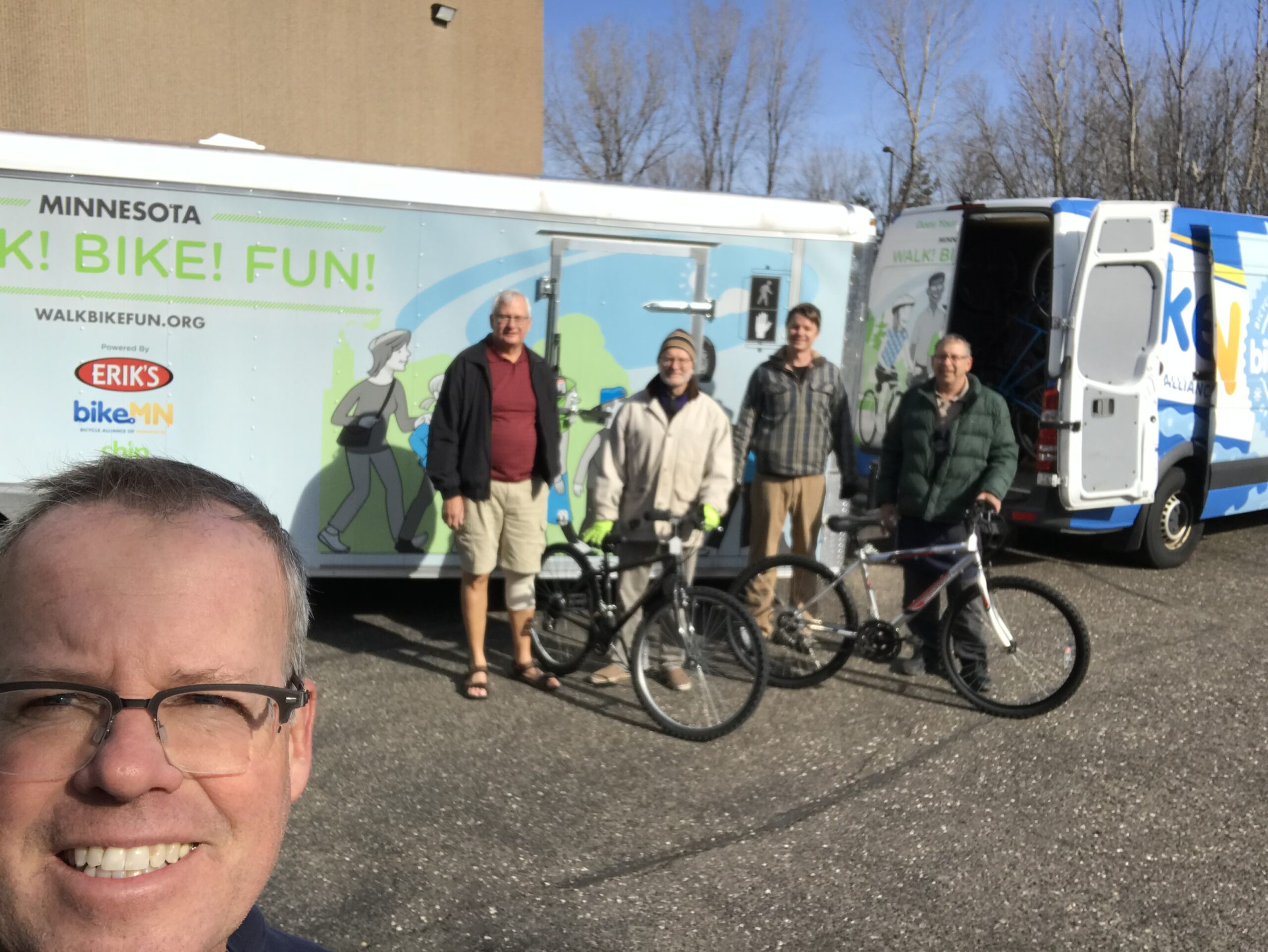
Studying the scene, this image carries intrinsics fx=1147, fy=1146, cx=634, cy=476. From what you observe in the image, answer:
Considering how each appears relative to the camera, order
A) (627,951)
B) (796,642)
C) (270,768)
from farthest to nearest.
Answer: (796,642) < (627,951) < (270,768)

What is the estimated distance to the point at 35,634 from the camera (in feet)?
3.51

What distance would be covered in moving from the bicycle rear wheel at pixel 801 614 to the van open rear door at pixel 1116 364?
254 cm

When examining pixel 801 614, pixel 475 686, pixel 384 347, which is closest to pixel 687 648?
pixel 801 614

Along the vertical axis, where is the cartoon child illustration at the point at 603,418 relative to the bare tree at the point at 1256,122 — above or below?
below

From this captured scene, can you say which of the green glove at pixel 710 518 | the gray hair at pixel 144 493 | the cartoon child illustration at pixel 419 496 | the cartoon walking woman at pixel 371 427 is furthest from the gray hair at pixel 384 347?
the gray hair at pixel 144 493

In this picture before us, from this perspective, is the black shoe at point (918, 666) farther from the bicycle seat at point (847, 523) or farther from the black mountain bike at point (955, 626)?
the bicycle seat at point (847, 523)

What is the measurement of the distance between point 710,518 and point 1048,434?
331 cm

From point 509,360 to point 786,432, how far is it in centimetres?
167

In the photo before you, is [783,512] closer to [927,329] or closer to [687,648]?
[687,648]

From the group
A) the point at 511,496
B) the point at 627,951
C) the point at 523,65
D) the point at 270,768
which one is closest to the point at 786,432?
the point at 511,496

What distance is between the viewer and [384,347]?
6621mm

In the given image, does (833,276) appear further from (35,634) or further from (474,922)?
(35,634)

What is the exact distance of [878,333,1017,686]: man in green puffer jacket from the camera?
19.8ft

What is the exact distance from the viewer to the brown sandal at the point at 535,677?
19.6ft
